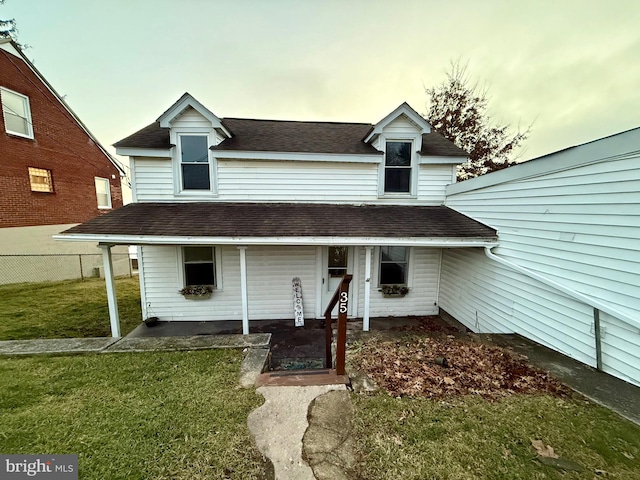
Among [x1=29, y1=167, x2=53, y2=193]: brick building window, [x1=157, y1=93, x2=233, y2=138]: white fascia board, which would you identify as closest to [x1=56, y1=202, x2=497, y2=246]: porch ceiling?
[x1=157, y1=93, x2=233, y2=138]: white fascia board

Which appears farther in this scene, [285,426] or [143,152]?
[143,152]

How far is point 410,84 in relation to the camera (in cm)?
1015

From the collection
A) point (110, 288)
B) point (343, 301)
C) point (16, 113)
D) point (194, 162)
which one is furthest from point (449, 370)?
point (16, 113)

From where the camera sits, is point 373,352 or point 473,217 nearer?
point 373,352

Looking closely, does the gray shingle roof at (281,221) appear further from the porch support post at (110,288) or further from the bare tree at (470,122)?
the bare tree at (470,122)

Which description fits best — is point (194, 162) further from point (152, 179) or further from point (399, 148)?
point (399, 148)

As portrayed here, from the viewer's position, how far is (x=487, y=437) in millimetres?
2221

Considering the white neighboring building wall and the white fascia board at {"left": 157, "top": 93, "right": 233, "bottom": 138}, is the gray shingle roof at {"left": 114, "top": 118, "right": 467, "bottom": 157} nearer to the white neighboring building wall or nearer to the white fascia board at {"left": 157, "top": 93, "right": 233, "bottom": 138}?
the white fascia board at {"left": 157, "top": 93, "right": 233, "bottom": 138}

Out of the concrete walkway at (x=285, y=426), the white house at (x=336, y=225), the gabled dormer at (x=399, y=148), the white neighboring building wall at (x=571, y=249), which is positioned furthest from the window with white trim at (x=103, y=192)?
the white neighboring building wall at (x=571, y=249)

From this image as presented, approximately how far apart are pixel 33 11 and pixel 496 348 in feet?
58.0

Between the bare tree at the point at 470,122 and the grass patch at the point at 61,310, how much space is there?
1814 centimetres

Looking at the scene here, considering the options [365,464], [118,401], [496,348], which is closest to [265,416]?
[365,464]

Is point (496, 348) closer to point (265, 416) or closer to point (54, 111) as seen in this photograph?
point (265, 416)

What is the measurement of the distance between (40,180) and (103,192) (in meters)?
3.86
